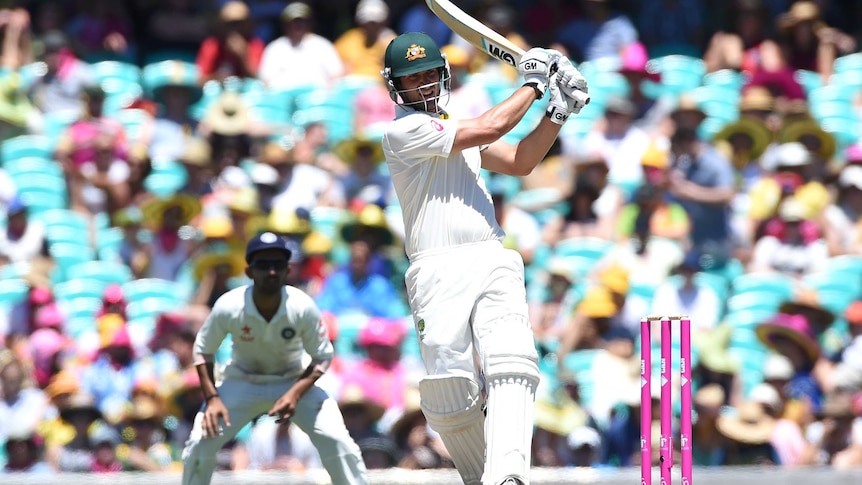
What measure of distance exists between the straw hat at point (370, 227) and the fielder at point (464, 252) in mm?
4368

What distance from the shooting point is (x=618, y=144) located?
11109mm

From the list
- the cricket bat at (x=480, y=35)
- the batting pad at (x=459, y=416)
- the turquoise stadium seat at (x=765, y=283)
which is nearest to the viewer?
the batting pad at (x=459, y=416)

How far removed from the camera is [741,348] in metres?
9.73

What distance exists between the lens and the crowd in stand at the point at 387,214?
30.1 ft

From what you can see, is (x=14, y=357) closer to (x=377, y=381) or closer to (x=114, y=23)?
(x=377, y=381)

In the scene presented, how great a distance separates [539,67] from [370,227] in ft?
15.3

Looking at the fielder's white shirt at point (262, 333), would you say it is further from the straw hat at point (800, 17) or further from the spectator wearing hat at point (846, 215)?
the straw hat at point (800, 17)

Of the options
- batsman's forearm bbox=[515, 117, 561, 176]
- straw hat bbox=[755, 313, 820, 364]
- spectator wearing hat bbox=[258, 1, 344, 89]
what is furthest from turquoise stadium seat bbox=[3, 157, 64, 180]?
batsman's forearm bbox=[515, 117, 561, 176]

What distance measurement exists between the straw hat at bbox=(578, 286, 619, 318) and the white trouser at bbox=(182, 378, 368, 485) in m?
3.00

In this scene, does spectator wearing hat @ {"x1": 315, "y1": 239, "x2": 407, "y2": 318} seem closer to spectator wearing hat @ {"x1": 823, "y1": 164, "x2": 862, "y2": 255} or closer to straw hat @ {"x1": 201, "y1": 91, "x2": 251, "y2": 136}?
straw hat @ {"x1": 201, "y1": 91, "x2": 251, "y2": 136}

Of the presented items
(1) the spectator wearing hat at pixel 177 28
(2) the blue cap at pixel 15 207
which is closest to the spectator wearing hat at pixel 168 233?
Answer: (2) the blue cap at pixel 15 207

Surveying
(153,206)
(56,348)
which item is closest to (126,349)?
(56,348)

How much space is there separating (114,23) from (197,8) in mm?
764

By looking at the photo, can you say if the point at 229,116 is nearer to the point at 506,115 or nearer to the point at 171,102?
the point at 171,102
